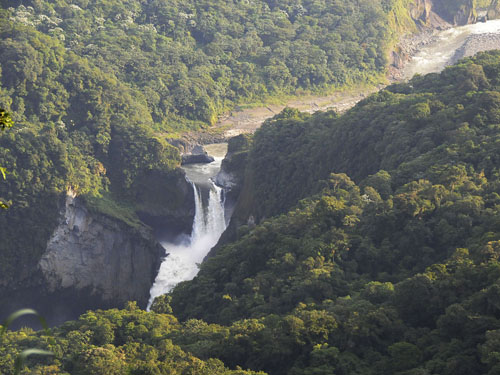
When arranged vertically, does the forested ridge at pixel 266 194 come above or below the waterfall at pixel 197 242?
above

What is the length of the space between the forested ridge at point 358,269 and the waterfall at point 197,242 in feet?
21.3

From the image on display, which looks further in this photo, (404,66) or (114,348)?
(404,66)

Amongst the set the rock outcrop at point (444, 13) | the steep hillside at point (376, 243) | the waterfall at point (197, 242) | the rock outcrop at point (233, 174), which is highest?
the rock outcrop at point (444, 13)

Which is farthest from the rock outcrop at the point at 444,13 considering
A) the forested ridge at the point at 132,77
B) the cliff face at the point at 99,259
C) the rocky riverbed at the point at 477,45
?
the cliff face at the point at 99,259

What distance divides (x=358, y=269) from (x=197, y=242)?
1170 inches

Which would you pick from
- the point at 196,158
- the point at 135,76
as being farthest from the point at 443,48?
the point at 196,158

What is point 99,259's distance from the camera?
2862 inches

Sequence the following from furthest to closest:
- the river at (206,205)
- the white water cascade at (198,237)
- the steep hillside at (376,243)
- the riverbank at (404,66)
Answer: the riverbank at (404,66) → the white water cascade at (198,237) → the river at (206,205) → the steep hillside at (376,243)

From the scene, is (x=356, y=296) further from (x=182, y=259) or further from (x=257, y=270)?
(x=182, y=259)

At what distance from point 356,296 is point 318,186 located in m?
21.6

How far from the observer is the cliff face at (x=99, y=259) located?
71562 millimetres

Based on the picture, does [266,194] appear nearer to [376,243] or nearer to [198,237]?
[198,237]

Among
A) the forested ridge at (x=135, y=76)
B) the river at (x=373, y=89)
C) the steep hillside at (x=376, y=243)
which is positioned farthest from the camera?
the river at (x=373, y=89)

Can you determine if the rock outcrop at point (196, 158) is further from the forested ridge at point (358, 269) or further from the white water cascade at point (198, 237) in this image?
the forested ridge at point (358, 269)
